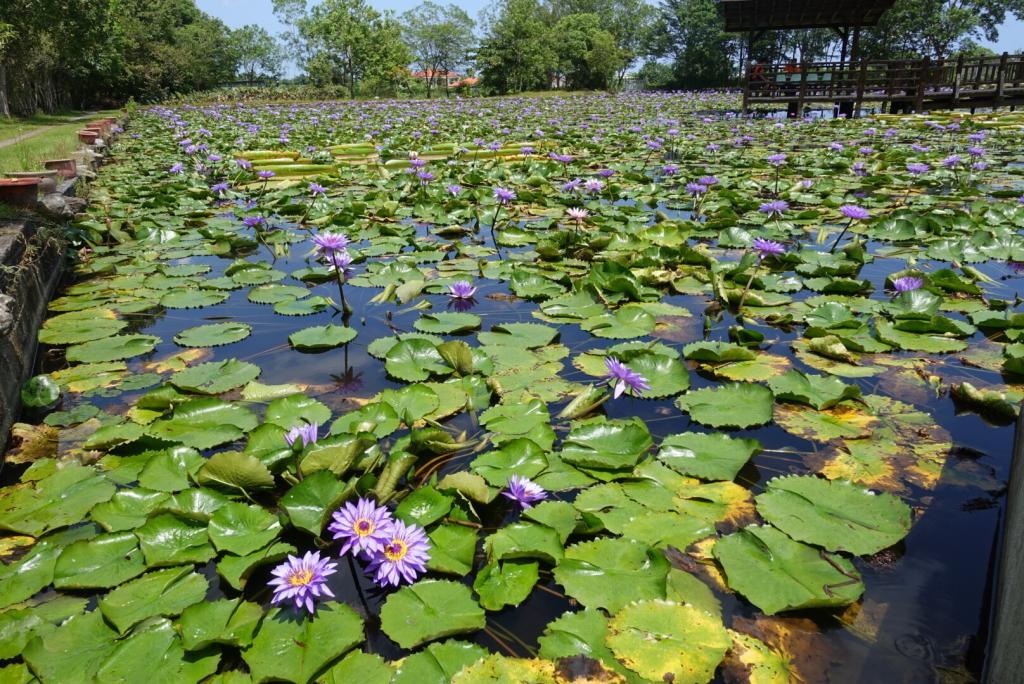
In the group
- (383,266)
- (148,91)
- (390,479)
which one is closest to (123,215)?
(383,266)

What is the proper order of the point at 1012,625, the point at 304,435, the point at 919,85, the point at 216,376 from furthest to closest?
1. the point at 919,85
2. the point at 216,376
3. the point at 304,435
4. the point at 1012,625

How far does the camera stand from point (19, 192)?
3.39m

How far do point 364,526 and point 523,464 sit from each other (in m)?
0.46

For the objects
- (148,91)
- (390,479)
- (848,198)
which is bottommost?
(390,479)

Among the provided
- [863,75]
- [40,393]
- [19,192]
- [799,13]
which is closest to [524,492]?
[40,393]

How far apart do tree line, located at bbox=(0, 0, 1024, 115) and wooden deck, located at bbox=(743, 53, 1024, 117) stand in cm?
226

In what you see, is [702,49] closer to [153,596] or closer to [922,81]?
[922,81]

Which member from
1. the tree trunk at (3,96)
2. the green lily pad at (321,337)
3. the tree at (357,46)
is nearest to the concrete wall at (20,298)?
the green lily pad at (321,337)

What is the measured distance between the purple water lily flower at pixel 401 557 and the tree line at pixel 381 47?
1609 cm

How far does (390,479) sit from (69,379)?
4.97 ft

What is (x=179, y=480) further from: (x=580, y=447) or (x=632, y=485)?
(x=632, y=485)

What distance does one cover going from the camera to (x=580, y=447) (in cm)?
161

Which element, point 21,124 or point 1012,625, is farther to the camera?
point 21,124

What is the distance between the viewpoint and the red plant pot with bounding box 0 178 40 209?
3.29 metres
